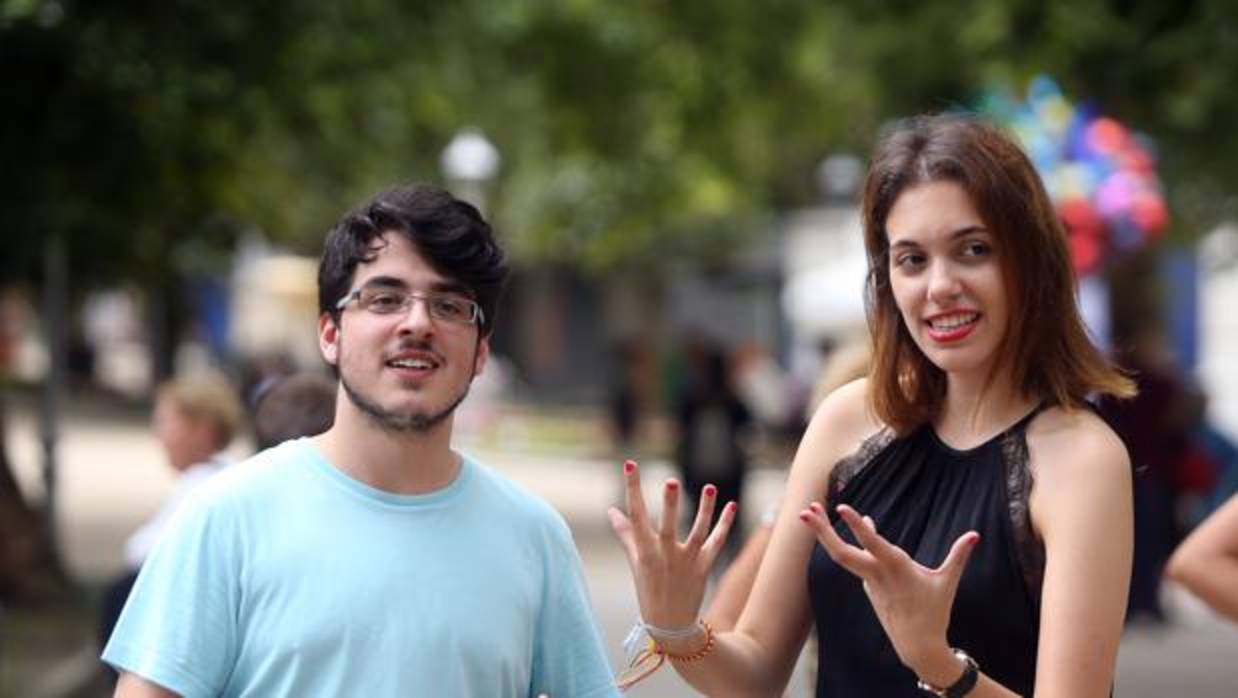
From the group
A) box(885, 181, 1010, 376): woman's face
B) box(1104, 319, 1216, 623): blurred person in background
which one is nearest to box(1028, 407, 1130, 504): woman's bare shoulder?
box(885, 181, 1010, 376): woman's face

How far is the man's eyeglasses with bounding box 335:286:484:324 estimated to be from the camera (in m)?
3.73

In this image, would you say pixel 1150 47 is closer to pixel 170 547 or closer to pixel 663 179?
pixel 170 547

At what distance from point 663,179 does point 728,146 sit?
478 centimetres

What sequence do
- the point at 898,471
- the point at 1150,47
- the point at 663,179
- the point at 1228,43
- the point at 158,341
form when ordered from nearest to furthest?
the point at 898,471
the point at 1228,43
the point at 1150,47
the point at 663,179
the point at 158,341

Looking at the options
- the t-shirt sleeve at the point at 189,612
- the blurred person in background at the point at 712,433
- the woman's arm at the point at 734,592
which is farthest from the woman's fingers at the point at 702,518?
the blurred person in background at the point at 712,433

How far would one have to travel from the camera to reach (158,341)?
165ft

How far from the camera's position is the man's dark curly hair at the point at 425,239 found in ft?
12.3

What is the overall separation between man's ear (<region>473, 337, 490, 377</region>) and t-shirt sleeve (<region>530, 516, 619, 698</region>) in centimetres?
24

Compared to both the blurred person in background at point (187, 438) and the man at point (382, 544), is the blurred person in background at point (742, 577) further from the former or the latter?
the blurred person in background at point (187, 438)

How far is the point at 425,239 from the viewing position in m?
3.76

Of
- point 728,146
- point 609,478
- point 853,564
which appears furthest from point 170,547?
point 609,478

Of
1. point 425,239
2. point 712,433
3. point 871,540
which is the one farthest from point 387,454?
point 712,433

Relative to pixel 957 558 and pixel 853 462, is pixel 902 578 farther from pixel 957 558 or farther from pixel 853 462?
pixel 853 462

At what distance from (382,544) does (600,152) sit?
25.8m
